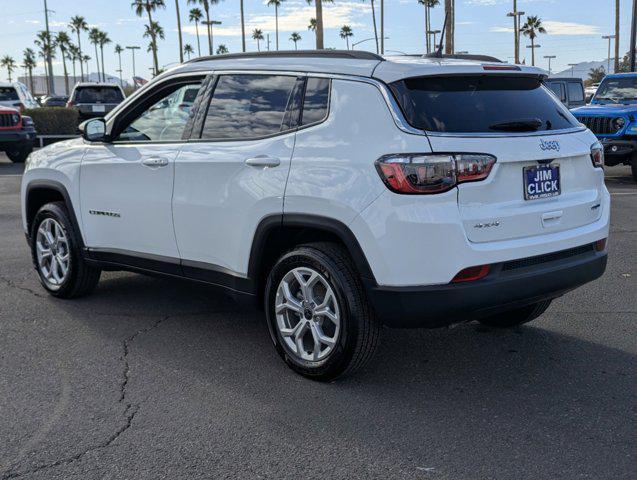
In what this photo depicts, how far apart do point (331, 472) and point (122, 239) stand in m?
2.75

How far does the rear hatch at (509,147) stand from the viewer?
390cm

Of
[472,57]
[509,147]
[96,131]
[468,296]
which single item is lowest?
[468,296]

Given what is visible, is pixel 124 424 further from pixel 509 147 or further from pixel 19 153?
pixel 19 153

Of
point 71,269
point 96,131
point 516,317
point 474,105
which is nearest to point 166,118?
point 96,131

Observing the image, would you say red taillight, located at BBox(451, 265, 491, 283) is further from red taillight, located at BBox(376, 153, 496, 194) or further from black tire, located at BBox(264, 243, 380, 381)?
black tire, located at BBox(264, 243, 380, 381)

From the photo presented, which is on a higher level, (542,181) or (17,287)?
(542,181)

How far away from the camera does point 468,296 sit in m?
3.89

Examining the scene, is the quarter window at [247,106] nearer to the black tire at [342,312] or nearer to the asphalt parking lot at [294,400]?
the black tire at [342,312]

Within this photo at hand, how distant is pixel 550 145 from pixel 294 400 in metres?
1.93

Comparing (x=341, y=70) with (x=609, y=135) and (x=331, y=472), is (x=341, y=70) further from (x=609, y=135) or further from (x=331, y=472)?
(x=609, y=135)

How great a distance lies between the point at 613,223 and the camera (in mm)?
9617

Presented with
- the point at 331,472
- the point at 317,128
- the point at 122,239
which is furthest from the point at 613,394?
the point at 122,239

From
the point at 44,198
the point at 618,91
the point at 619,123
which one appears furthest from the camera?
the point at 618,91

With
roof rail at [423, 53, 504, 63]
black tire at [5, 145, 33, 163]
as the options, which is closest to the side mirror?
roof rail at [423, 53, 504, 63]
